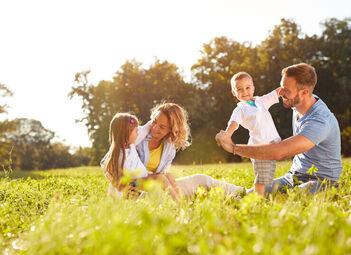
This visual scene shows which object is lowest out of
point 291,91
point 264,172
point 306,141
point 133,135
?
point 264,172

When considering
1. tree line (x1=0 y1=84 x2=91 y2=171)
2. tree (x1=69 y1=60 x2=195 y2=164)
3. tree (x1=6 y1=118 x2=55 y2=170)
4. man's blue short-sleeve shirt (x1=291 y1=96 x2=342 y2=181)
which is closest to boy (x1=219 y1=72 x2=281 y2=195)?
man's blue short-sleeve shirt (x1=291 y1=96 x2=342 y2=181)

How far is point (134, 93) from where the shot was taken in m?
31.6

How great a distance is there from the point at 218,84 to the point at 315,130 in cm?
2519

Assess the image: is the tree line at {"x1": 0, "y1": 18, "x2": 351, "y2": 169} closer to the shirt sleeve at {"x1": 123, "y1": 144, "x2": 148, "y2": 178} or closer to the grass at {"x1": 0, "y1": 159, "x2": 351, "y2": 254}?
the shirt sleeve at {"x1": 123, "y1": 144, "x2": 148, "y2": 178}

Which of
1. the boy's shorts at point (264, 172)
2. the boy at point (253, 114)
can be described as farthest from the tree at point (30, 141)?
the boy's shorts at point (264, 172)

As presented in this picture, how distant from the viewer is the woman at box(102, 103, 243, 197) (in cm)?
538

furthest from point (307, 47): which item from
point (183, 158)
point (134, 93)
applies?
point (134, 93)

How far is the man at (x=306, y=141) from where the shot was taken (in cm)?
450

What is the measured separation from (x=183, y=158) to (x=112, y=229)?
85.0ft

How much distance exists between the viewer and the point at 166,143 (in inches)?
223

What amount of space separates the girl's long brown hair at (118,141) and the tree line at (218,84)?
19664mm

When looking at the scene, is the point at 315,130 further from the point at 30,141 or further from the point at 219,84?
the point at 30,141

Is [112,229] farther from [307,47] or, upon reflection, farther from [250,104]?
[307,47]

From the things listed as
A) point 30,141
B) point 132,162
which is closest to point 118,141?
point 132,162
